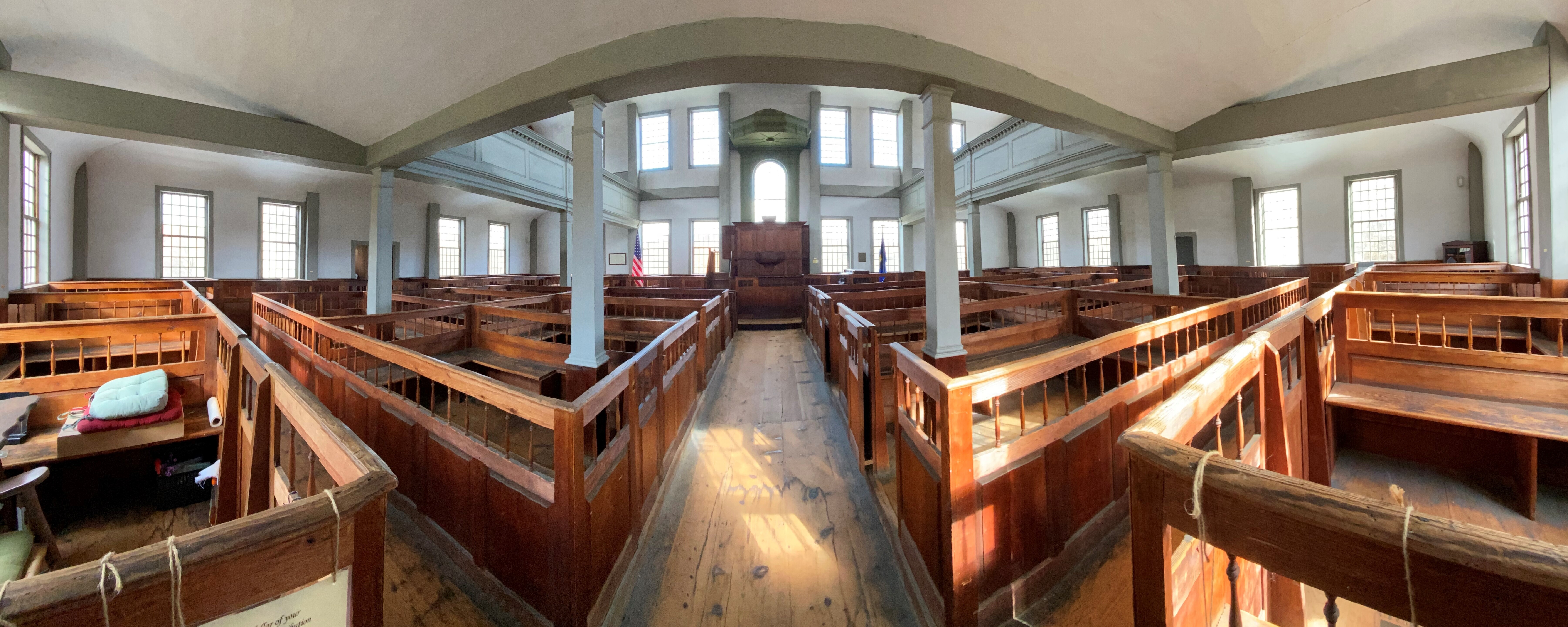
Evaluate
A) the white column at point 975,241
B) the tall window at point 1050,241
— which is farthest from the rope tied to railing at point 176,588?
the tall window at point 1050,241

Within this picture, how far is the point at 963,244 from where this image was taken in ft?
49.0

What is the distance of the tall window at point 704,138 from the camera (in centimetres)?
1380

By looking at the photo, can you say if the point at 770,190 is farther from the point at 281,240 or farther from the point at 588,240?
the point at 281,240

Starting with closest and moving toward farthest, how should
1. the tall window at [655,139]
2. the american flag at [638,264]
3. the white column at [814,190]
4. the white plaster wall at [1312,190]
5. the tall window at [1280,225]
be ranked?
the white plaster wall at [1312,190] → the american flag at [638,264] → the tall window at [1280,225] → the white column at [814,190] → the tall window at [655,139]

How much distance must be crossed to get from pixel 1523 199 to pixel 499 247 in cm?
1991

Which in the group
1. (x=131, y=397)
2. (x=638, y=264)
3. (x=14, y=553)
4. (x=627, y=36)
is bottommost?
(x=14, y=553)

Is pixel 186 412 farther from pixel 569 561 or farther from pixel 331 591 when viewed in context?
pixel 331 591

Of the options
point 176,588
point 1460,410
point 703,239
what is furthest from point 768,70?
point 703,239

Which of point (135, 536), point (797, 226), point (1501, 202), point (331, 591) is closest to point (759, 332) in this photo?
point (797, 226)

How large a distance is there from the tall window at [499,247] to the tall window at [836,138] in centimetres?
968

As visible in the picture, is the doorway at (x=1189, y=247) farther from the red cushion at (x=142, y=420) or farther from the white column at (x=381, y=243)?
the red cushion at (x=142, y=420)

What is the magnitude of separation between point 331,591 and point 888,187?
576 inches

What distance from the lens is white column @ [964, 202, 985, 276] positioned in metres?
10.3

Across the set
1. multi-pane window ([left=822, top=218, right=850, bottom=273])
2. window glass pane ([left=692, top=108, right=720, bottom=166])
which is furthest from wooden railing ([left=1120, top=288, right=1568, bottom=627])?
window glass pane ([left=692, top=108, right=720, bottom=166])
